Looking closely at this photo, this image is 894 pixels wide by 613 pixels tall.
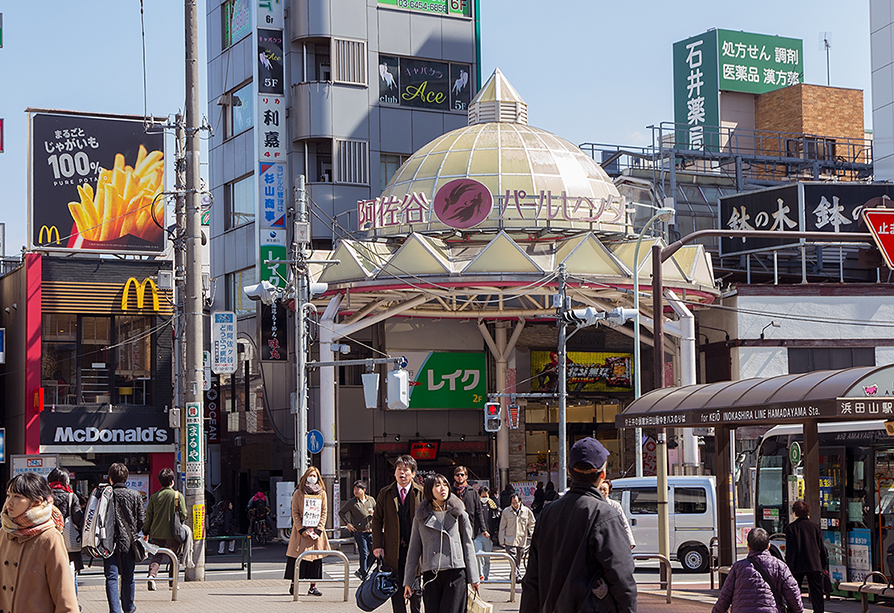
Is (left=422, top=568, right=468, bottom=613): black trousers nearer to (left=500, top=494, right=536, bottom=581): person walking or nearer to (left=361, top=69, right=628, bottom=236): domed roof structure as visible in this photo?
(left=500, top=494, right=536, bottom=581): person walking

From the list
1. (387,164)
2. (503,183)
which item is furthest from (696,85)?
(503,183)

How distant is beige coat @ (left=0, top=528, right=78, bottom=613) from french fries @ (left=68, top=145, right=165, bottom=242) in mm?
29481

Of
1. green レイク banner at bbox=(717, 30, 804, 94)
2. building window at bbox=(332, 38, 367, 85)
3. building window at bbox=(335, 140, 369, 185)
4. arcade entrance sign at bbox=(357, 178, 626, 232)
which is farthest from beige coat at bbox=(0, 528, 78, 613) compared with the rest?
green レイク banner at bbox=(717, 30, 804, 94)

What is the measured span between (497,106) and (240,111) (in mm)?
12293

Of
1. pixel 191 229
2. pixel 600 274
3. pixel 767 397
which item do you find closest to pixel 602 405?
pixel 600 274

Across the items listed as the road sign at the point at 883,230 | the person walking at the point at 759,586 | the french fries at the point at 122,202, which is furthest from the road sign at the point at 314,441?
the person walking at the point at 759,586

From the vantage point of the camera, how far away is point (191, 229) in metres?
21.7

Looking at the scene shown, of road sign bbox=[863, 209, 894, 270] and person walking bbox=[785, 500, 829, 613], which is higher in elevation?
road sign bbox=[863, 209, 894, 270]

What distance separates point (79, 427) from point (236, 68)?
20.3m

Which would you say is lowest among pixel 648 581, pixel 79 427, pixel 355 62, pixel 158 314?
pixel 648 581

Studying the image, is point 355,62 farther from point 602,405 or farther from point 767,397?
point 767,397

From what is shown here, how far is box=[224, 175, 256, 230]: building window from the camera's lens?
49.6m

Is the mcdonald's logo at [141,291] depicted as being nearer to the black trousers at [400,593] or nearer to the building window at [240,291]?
the building window at [240,291]

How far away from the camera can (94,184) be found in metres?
35.9
